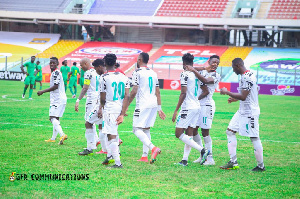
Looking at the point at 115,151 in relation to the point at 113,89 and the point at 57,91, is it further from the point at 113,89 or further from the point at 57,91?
the point at 57,91

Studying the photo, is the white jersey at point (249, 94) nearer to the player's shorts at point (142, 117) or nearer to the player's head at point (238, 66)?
the player's head at point (238, 66)

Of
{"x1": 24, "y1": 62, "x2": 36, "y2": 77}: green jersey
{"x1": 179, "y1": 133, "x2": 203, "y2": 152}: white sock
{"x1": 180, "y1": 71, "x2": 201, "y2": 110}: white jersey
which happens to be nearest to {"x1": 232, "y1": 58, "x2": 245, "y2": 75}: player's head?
{"x1": 180, "y1": 71, "x2": 201, "y2": 110}: white jersey

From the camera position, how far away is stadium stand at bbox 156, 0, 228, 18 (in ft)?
169

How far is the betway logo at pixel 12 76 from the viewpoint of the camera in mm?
42188

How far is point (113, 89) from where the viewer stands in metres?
8.68

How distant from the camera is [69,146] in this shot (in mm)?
11055

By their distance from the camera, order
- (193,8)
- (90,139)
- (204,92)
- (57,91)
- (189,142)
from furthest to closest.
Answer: (193,8) < (57,91) < (90,139) < (204,92) < (189,142)

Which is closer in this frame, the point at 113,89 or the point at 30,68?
the point at 113,89

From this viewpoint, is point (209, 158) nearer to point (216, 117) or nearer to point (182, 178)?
point (182, 178)

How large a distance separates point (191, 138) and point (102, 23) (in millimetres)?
44641

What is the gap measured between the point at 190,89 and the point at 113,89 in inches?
62.4

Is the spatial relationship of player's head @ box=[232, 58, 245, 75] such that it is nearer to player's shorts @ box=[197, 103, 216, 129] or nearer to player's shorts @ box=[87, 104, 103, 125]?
player's shorts @ box=[197, 103, 216, 129]

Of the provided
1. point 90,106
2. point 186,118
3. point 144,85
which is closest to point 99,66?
point 90,106

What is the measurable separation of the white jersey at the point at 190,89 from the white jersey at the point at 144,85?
64 cm
